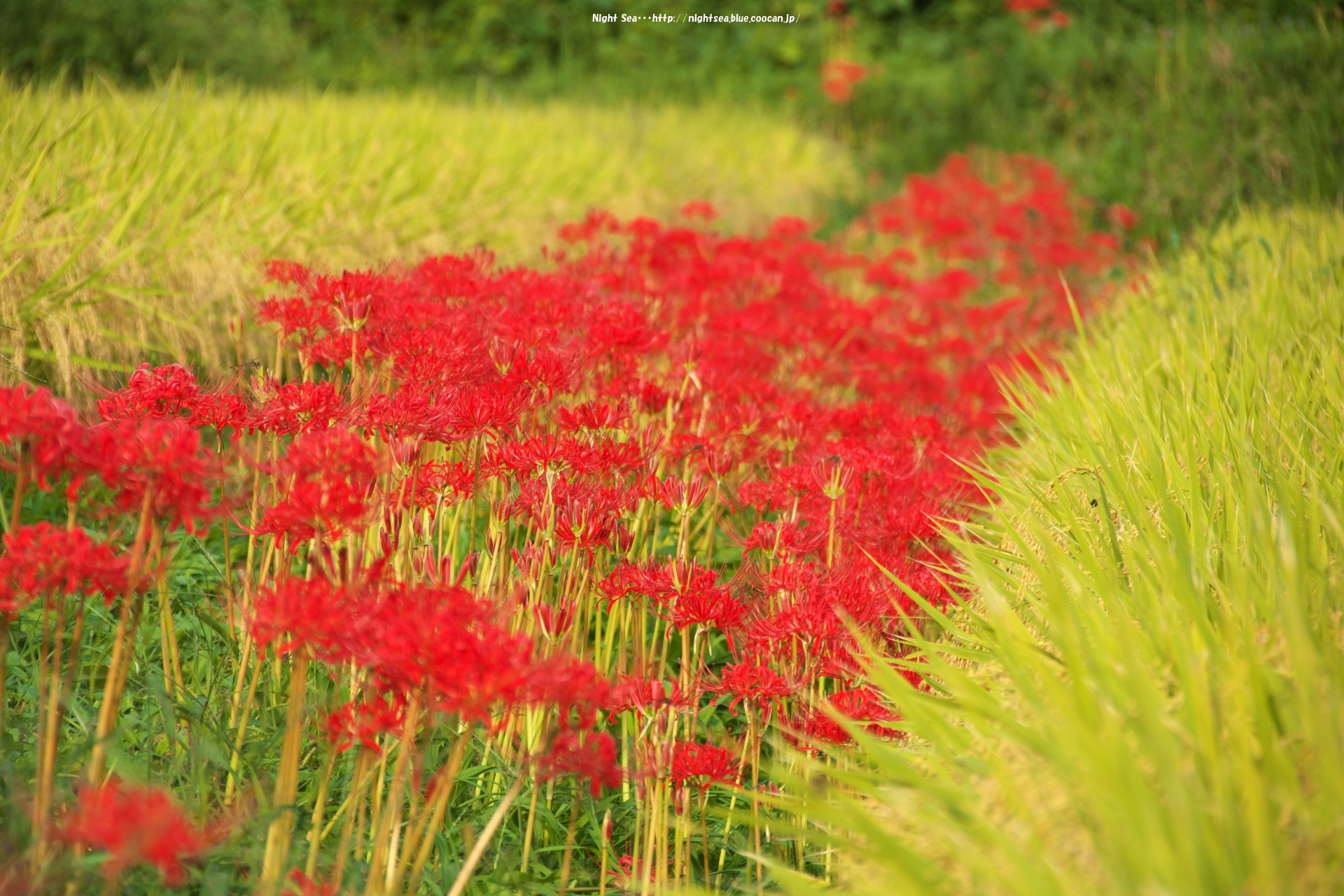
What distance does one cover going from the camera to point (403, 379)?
1917 mm

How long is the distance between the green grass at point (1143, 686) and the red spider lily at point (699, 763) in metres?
0.18

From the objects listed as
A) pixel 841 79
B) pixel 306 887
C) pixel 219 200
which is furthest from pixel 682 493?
pixel 841 79

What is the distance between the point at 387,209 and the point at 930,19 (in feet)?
33.3

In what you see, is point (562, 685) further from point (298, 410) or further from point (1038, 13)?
point (1038, 13)

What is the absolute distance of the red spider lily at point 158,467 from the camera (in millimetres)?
1223

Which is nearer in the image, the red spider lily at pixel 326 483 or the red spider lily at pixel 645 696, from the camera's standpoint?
the red spider lily at pixel 326 483

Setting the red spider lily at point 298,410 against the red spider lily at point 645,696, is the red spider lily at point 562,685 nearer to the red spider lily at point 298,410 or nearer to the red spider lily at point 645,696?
the red spider lily at point 645,696

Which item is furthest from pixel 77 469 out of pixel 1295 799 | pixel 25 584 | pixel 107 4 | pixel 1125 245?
pixel 1125 245

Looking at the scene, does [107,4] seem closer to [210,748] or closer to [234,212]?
[234,212]

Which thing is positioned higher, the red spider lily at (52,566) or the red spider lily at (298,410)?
the red spider lily at (298,410)

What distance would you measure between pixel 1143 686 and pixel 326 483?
0.94 meters

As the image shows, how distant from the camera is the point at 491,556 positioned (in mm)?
2094

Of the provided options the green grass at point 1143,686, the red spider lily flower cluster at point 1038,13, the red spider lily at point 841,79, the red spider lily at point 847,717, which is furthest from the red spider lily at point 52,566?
the red spider lily flower cluster at point 1038,13

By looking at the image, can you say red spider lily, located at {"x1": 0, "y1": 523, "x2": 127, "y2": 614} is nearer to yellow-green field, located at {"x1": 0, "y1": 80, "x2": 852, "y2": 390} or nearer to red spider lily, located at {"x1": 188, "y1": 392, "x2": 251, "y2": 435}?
red spider lily, located at {"x1": 188, "y1": 392, "x2": 251, "y2": 435}
